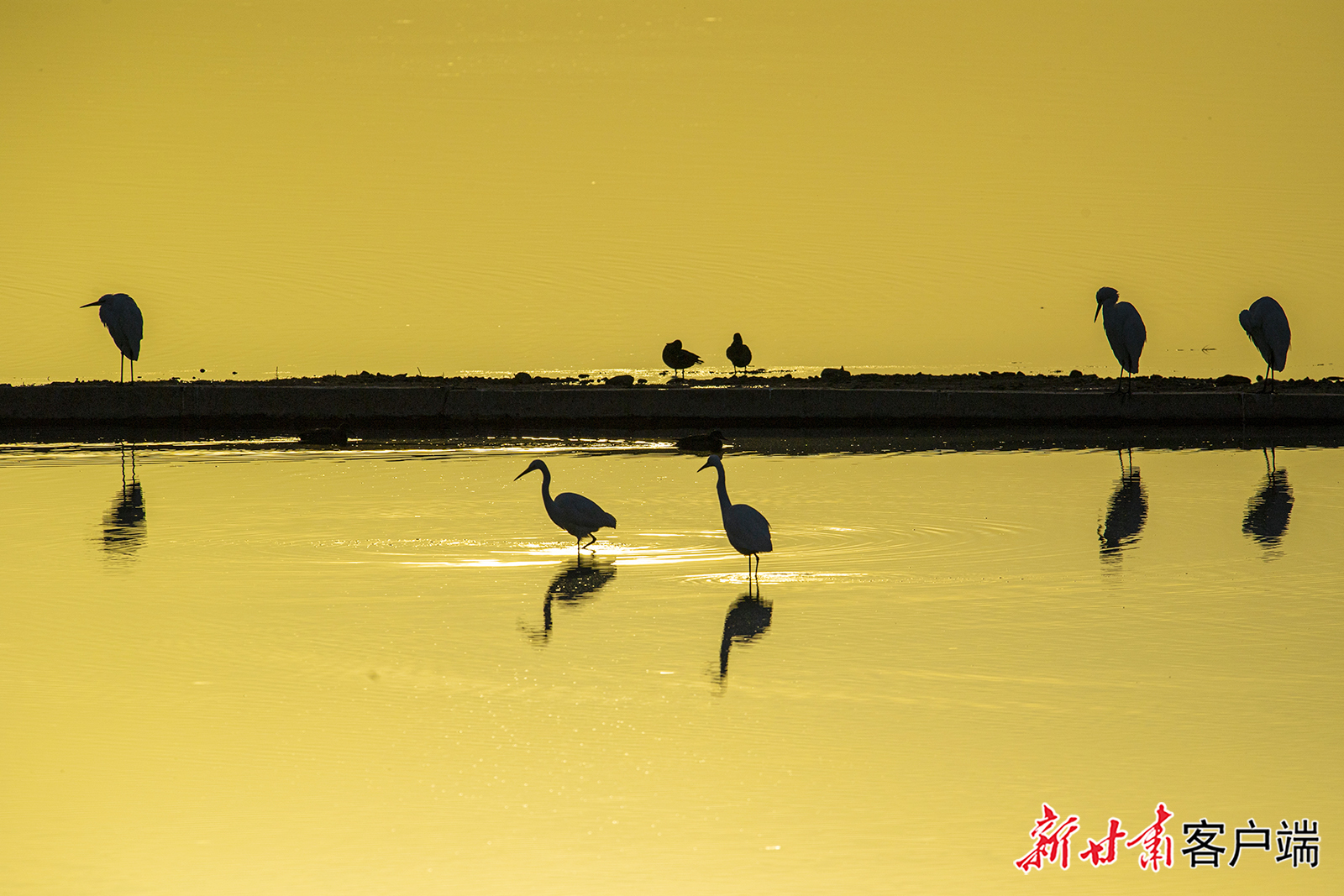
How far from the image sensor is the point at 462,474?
17.4m

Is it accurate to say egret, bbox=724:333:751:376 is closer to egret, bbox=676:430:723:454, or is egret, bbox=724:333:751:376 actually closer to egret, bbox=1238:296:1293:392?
egret, bbox=1238:296:1293:392

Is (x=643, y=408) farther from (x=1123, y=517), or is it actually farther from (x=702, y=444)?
(x=1123, y=517)

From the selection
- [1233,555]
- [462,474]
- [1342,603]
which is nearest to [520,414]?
[462,474]

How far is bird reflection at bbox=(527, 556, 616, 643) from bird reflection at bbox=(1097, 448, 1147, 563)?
339cm

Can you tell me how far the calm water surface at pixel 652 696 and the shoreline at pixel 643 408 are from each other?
1006cm

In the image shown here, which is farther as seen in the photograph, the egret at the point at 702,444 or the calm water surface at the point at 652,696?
the egret at the point at 702,444

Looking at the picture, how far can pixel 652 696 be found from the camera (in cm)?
768

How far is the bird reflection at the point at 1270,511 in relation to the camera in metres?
12.6

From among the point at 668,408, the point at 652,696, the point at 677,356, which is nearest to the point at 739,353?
the point at 677,356

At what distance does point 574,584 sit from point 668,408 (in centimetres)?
1404

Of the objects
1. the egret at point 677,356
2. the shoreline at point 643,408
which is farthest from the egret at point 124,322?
the egret at point 677,356

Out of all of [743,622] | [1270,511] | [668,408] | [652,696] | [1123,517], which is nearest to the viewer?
[652,696]

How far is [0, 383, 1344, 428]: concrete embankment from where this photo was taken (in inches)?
959

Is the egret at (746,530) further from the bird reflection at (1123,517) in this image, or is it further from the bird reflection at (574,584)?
the bird reflection at (1123,517)
